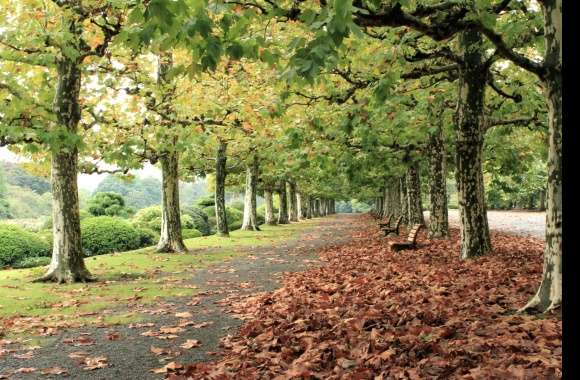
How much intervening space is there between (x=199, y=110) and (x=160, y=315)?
1060 cm

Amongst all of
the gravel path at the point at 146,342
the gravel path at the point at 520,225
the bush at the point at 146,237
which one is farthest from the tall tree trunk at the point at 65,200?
the gravel path at the point at 520,225

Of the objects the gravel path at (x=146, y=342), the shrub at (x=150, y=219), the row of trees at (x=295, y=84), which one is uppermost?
the row of trees at (x=295, y=84)

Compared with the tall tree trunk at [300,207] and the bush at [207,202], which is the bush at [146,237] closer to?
the bush at [207,202]

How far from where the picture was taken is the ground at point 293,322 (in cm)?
554

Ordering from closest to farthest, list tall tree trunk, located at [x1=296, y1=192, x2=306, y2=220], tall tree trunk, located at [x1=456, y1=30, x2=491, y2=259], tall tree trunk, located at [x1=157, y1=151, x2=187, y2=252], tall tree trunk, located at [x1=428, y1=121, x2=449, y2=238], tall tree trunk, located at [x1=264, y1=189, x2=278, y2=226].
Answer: tall tree trunk, located at [x1=456, y1=30, x2=491, y2=259] → tall tree trunk, located at [x1=428, y1=121, x2=449, y2=238] → tall tree trunk, located at [x1=157, y1=151, x2=187, y2=252] → tall tree trunk, located at [x1=264, y1=189, x2=278, y2=226] → tall tree trunk, located at [x1=296, y1=192, x2=306, y2=220]

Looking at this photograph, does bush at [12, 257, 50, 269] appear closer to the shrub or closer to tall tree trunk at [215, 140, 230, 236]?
the shrub

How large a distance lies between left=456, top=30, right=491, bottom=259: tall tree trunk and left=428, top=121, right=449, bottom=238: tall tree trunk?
6774 millimetres

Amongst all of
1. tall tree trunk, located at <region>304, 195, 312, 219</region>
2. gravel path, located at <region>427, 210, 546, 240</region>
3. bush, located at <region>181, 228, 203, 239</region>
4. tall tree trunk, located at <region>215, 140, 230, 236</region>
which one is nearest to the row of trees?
tall tree trunk, located at <region>215, 140, 230, 236</region>

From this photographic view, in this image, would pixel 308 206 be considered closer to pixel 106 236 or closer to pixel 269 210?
pixel 269 210

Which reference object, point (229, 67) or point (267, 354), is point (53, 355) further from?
point (229, 67)

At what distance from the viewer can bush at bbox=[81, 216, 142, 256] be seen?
78.6 ft

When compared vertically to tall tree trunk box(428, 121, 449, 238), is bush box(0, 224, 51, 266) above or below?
below

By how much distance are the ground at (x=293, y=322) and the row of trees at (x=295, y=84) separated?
130 centimetres

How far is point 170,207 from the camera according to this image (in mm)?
21359
